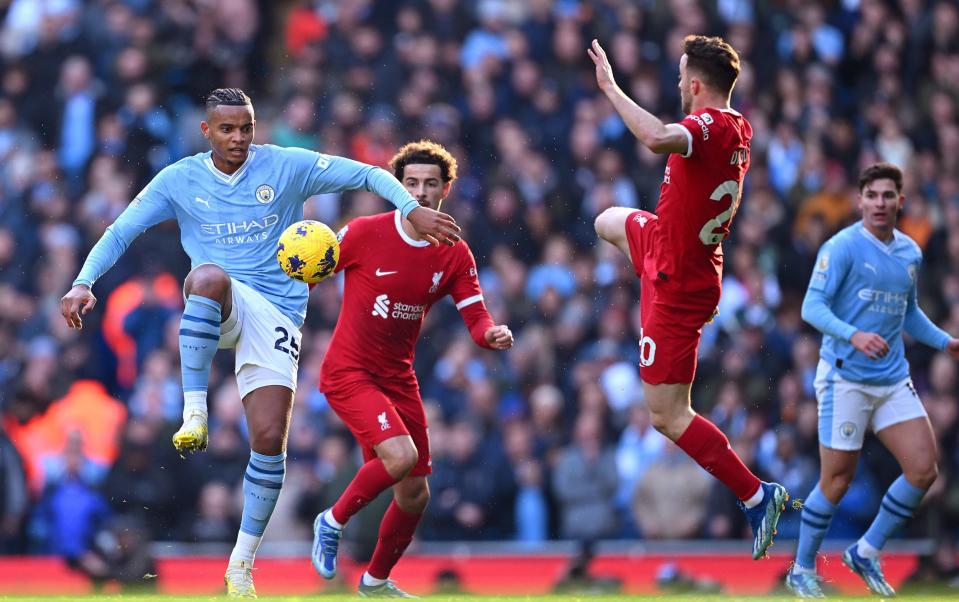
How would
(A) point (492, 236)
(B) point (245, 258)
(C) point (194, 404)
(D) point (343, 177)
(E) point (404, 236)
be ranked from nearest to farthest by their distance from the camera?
(C) point (194, 404) → (B) point (245, 258) → (D) point (343, 177) → (E) point (404, 236) → (A) point (492, 236)

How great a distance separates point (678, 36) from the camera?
48.8 feet

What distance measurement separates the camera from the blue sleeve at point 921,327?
942 centimetres

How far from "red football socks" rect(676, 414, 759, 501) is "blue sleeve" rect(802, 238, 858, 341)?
1492mm

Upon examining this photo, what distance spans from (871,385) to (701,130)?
8.81 ft

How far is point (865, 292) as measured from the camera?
9.23 m

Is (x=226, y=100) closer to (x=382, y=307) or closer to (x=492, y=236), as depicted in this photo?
(x=382, y=307)

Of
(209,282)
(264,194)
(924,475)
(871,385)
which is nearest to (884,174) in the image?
(871,385)

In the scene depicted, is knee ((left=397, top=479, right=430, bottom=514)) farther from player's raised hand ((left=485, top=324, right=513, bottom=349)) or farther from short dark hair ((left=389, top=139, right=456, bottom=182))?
short dark hair ((left=389, top=139, right=456, bottom=182))

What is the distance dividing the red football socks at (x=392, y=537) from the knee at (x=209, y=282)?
1.85 metres

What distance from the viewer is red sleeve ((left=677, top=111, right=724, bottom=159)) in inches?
288

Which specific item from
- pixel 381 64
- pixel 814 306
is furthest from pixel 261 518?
pixel 381 64

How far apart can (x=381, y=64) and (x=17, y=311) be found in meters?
4.08

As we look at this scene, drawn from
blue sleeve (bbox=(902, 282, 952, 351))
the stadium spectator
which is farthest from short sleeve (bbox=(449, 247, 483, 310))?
the stadium spectator

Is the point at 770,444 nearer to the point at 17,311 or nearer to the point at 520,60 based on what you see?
the point at 520,60
